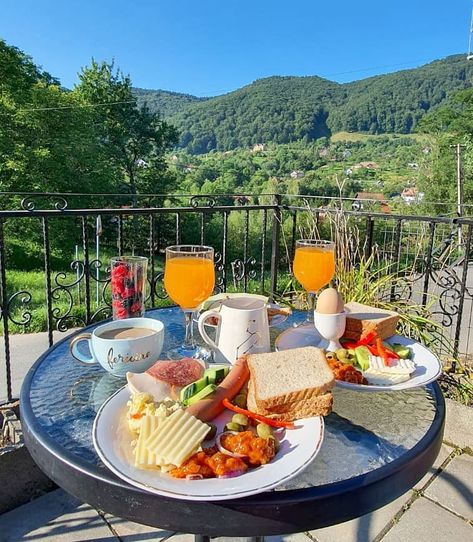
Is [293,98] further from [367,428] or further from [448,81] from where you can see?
[367,428]

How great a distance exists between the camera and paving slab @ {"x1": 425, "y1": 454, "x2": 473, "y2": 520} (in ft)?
5.65

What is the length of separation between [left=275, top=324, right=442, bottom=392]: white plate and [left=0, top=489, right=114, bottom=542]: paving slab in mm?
1147

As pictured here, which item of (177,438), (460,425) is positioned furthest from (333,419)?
(460,425)

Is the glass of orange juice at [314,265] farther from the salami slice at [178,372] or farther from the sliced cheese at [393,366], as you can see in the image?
the salami slice at [178,372]

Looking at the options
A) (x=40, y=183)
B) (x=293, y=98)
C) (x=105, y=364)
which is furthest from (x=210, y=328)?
(x=293, y=98)

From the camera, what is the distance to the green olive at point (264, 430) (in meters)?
0.62

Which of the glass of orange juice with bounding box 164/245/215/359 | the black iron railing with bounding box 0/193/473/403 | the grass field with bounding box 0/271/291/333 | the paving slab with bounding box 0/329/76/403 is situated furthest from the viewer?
the paving slab with bounding box 0/329/76/403

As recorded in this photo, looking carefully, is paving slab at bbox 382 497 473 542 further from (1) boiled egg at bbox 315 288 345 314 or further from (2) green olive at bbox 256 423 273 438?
(2) green olive at bbox 256 423 273 438

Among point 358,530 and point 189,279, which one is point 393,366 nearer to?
point 189,279

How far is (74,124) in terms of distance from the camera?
62.6 ft

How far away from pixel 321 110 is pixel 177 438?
135 feet

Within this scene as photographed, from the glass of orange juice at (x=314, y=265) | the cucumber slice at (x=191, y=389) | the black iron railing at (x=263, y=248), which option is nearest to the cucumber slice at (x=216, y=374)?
the cucumber slice at (x=191, y=389)

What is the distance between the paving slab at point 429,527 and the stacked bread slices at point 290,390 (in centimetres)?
→ 124

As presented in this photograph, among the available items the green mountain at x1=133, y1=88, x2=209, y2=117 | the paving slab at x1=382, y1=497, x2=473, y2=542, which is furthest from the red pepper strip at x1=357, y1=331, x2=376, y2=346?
the green mountain at x1=133, y1=88, x2=209, y2=117
